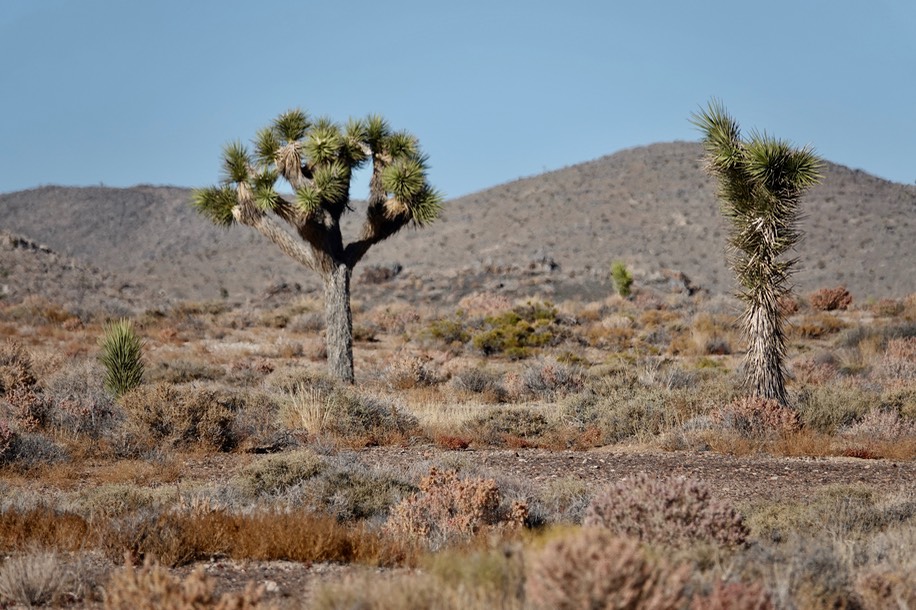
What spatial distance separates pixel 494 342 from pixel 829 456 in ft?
45.0

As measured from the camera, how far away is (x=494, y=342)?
24000 mm

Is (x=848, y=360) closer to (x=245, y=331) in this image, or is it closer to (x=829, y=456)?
(x=829, y=456)

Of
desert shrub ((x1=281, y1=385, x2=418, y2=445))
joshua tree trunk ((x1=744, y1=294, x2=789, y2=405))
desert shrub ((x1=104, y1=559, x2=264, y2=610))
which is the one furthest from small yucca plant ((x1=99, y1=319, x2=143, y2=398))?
desert shrub ((x1=104, y1=559, x2=264, y2=610))

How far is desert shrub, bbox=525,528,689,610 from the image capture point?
3432mm

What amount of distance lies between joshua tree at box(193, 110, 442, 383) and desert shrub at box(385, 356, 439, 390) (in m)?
0.90

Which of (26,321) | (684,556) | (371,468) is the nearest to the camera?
(684,556)

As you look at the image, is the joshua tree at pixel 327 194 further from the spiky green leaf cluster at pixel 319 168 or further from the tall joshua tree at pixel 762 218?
the tall joshua tree at pixel 762 218

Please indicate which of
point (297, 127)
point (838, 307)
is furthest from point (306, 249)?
point (838, 307)

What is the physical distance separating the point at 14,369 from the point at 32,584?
1130 cm

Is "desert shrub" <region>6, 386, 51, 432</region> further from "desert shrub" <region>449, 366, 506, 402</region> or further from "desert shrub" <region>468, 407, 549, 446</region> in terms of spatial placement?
"desert shrub" <region>449, 366, 506, 402</region>

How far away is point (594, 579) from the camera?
11.2 feet

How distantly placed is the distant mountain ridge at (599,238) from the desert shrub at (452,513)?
1426 inches

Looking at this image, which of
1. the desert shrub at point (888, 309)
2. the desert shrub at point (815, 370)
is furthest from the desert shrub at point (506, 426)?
the desert shrub at point (888, 309)

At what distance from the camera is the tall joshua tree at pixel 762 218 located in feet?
39.7
